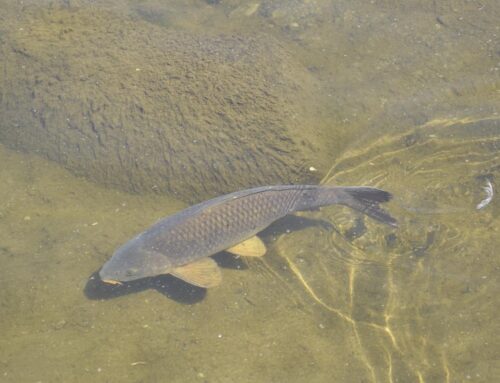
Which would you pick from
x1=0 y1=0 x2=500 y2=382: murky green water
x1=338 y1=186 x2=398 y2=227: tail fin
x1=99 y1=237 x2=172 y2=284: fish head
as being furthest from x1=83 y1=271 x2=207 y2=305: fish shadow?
x1=338 y1=186 x2=398 y2=227: tail fin

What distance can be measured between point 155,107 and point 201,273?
198cm

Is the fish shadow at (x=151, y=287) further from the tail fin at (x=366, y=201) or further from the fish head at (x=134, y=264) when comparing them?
the tail fin at (x=366, y=201)

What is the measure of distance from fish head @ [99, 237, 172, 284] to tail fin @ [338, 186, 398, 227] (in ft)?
5.67

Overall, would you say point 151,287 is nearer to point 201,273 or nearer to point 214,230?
point 201,273

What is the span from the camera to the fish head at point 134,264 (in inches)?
172

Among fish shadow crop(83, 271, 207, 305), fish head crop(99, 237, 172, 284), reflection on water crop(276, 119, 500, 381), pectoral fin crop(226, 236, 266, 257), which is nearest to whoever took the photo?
reflection on water crop(276, 119, 500, 381)

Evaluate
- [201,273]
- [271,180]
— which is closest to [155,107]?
[271,180]

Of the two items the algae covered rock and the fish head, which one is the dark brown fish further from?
the algae covered rock

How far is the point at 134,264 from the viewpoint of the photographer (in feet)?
14.4

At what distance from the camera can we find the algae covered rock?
17.4ft

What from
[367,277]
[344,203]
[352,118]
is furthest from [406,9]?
[367,277]

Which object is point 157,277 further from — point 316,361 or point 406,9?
point 406,9

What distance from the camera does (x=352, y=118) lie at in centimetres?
587

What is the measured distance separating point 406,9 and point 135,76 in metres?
4.06
